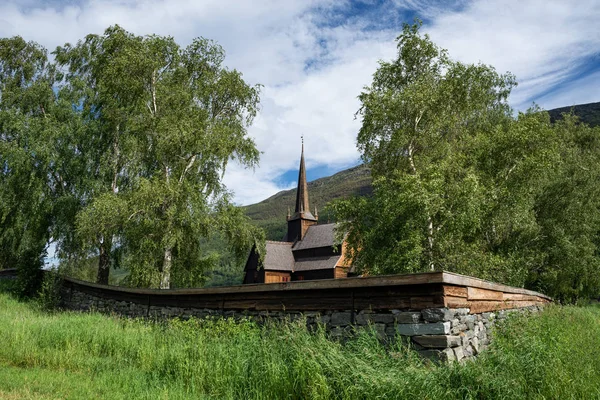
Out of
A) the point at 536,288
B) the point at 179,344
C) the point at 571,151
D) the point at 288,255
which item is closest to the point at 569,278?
the point at 536,288

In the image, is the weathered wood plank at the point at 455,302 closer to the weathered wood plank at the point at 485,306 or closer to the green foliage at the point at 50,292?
the weathered wood plank at the point at 485,306

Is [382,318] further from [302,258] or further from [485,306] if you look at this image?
[302,258]

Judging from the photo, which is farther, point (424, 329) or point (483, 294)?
point (483, 294)

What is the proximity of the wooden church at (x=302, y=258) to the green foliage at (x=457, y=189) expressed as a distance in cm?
2446

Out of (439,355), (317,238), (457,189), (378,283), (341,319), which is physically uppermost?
(457,189)

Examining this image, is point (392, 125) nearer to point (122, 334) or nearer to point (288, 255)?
point (122, 334)

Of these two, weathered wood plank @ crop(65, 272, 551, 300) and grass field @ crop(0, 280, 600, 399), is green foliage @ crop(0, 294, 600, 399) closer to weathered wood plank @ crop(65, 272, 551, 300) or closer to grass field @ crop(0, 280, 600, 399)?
grass field @ crop(0, 280, 600, 399)

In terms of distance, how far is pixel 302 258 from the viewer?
50.1 m

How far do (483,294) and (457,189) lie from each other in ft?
30.4

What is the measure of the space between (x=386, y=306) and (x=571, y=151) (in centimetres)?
2448

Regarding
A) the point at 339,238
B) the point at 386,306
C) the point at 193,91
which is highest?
the point at 193,91

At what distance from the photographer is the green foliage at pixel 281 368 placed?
17.5ft

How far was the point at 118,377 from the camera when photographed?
21.7ft

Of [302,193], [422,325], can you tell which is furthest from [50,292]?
[302,193]
